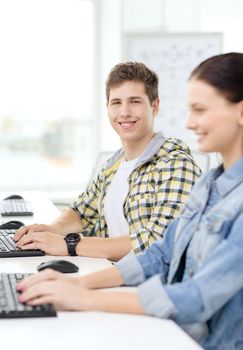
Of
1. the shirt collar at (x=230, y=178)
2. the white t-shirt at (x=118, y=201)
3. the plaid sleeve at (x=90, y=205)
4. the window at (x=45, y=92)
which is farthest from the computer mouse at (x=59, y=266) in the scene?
the window at (x=45, y=92)

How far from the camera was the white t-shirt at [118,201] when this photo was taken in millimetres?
2420

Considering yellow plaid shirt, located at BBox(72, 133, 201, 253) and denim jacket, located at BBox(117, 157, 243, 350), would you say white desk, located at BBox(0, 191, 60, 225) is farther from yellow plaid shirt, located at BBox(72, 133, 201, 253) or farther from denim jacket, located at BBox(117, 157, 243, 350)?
denim jacket, located at BBox(117, 157, 243, 350)

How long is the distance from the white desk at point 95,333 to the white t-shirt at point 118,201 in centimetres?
103

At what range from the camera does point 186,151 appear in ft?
7.47

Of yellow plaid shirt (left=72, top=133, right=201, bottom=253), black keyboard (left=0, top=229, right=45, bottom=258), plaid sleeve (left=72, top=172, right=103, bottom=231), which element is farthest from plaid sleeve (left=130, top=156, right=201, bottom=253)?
plaid sleeve (left=72, top=172, right=103, bottom=231)

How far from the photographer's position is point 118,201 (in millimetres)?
2439

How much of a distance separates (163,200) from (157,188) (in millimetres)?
87

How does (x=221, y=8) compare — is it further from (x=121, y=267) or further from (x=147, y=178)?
(x=121, y=267)

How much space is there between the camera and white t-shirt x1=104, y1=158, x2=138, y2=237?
2.42m

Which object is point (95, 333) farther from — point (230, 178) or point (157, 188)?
point (157, 188)

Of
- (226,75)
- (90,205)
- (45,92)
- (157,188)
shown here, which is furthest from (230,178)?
(45,92)

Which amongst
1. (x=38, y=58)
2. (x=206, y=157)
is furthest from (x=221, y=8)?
(x=206, y=157)

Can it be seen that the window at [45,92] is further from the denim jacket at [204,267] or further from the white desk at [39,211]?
the denim jacket at [204,267]

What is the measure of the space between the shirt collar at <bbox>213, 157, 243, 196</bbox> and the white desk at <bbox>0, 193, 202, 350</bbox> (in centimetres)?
35
